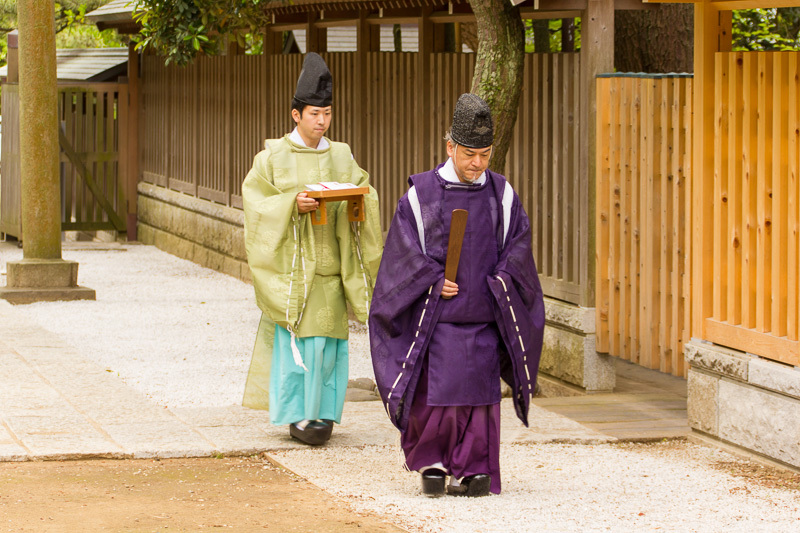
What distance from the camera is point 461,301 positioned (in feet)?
16.7

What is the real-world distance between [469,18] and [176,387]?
325 cm

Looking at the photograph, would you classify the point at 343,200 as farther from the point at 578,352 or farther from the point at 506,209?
the point at 578,352

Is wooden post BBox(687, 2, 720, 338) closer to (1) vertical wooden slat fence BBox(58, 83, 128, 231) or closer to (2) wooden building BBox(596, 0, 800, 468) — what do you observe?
(2) wooden building BBox(596, 0, 800, 468)

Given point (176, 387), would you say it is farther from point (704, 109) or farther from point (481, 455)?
point (704, 109)

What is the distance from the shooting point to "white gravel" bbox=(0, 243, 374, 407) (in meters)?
7.87

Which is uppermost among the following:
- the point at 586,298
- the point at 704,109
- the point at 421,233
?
the point at 704,109

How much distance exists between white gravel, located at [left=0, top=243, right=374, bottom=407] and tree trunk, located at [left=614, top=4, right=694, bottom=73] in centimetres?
290

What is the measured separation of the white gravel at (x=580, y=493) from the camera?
15.7 feet

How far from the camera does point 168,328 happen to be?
392 inches

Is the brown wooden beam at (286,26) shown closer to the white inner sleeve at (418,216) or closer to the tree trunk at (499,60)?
the tree trunk at (499,60)

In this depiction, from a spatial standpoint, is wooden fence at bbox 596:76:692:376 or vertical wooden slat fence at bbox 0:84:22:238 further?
vertical wooden slat fence at bbox 0:84:22:238

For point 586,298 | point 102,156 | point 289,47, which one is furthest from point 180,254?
point 586,298

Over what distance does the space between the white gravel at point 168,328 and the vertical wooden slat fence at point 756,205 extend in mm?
2867

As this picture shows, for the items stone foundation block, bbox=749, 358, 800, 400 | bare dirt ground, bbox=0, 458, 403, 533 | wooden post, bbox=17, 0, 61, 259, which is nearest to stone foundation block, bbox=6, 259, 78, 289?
wooden post, bbox=17, 0, 61, 259
